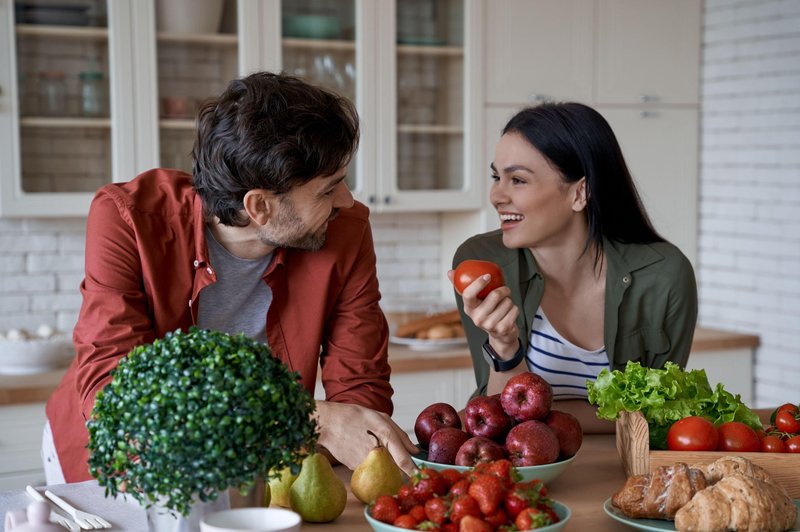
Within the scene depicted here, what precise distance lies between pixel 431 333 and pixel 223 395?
2647mm

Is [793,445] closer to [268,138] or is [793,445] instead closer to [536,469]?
[536,469]

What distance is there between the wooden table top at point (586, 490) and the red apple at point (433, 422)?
15 cm

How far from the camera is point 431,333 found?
383 cm

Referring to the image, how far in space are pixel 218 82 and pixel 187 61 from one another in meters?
0.13

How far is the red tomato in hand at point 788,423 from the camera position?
179cm

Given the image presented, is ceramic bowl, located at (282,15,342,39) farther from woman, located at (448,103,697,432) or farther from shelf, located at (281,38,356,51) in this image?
woman, located at (448,103,697,432)

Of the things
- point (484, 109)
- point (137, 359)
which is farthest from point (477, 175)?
point (137, 359)

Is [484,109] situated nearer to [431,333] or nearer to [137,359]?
[431,333]

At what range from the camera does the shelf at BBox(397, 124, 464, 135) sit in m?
4.04

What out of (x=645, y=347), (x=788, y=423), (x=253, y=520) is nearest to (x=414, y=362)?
(x=645, y=347)

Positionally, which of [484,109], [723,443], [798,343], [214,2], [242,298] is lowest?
[798,343]

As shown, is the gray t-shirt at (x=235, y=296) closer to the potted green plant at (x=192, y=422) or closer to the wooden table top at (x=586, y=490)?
the wooden table top at (x=586, y=490)

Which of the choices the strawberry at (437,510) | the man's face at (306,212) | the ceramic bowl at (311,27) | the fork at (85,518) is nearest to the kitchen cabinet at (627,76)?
the ceramic bowl at (311,27)

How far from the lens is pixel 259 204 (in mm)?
1990
